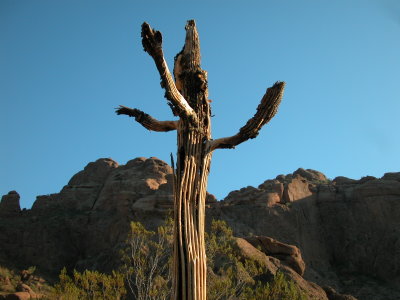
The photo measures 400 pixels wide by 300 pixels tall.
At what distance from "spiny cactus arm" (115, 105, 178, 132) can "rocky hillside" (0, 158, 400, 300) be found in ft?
95.9

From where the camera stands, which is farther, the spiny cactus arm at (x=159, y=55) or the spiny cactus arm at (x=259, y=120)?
the spiny cactus arm at (x=259, y=120)

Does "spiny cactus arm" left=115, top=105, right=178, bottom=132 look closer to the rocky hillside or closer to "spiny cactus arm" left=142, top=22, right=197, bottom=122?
"spiny cactus arm" left=142, top=22, right=197, bottom=122

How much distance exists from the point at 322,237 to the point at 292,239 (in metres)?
4.41

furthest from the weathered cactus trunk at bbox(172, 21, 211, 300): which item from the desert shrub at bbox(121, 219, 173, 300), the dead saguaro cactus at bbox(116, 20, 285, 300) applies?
the desert shrub at bbox(121, 219, 173, 300)

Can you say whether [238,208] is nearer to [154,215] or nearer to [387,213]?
[154,215]

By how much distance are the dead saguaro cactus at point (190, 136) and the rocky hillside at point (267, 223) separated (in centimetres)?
2958

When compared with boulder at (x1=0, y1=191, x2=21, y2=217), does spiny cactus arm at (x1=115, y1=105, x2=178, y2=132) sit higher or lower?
lower

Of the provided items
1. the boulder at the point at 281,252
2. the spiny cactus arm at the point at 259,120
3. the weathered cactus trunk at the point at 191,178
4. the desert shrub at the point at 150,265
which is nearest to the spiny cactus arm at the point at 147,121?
the weathered cactus trunk at the point at 191,178

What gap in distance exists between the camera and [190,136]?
18.3 ft

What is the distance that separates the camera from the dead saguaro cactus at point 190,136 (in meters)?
4.95

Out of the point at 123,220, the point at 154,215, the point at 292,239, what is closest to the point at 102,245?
the point at 123,220

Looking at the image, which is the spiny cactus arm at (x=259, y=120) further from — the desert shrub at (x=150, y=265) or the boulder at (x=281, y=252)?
the boulder at (x=281, y=252)

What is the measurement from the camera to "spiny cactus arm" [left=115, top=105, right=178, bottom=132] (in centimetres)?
604

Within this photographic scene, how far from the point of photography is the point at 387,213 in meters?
40.8
